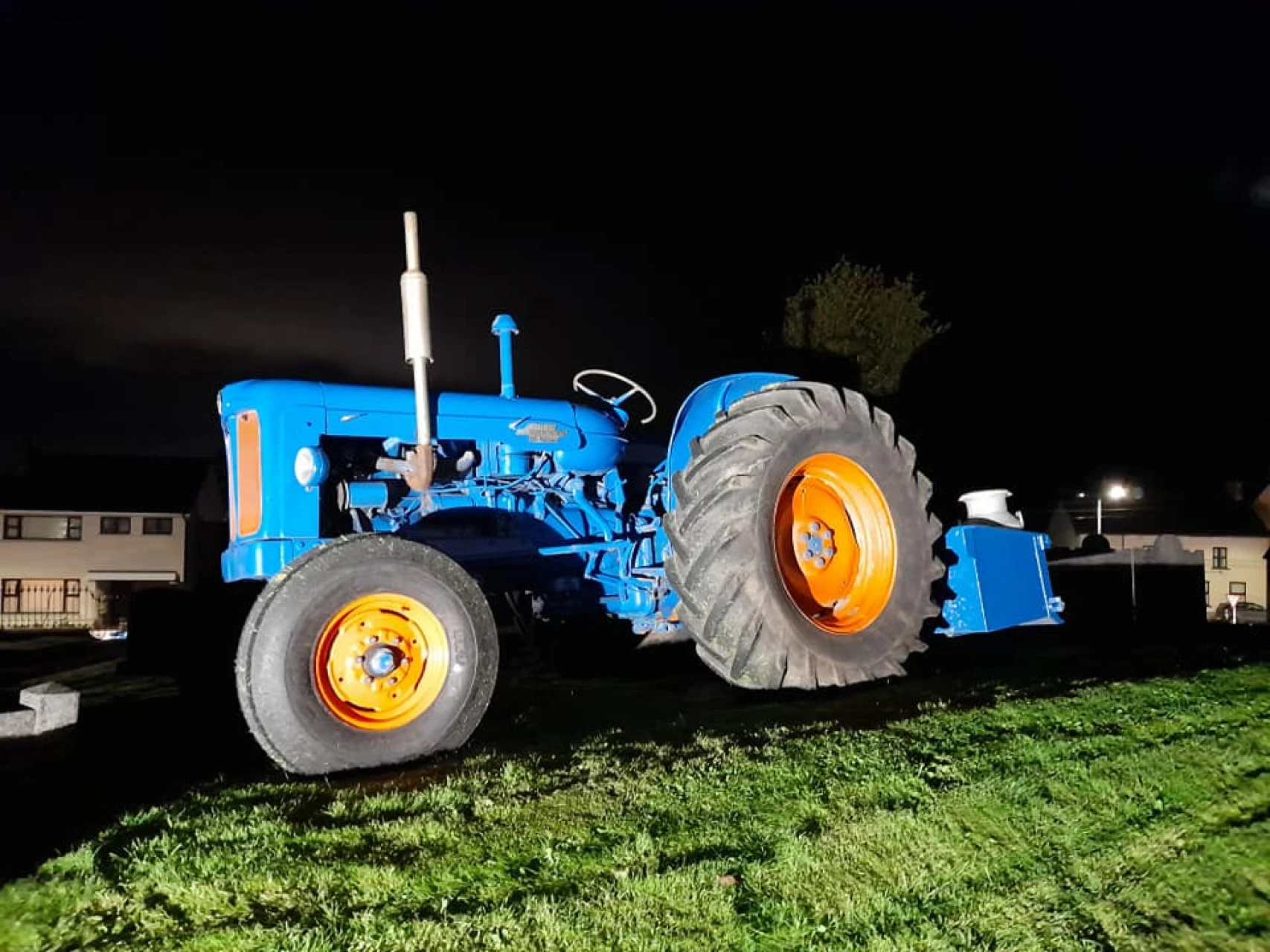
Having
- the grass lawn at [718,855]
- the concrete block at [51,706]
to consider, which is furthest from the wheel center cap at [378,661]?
the concrete block at [51,706]

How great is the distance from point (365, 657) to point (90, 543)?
3693 cm

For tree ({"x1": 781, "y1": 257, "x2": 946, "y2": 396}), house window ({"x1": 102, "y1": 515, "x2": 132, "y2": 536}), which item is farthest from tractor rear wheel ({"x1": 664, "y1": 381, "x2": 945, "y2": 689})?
house window ({"x1": 102, "y1": 515, "x2": 132, "y2": 536})

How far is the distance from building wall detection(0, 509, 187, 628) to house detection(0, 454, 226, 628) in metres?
0.03

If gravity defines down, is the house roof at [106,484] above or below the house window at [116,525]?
above

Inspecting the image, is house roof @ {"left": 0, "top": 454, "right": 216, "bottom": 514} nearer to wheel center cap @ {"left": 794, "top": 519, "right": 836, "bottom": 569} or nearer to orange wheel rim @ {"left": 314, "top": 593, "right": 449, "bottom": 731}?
wheel center cap @ {"left": 794, "top": 519, "right": 836, "bottom": 569}

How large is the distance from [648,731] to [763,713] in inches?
29.1

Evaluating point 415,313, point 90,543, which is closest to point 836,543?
point 415,313

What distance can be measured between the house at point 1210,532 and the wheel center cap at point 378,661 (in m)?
35.2

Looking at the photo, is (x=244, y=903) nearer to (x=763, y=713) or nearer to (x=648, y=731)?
(x=648, y=731)

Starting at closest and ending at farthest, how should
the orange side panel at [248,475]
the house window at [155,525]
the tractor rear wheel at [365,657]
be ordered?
the tractor rear wheel at [365,657] → the orange side panel at [248,475] → the house window at [155,525]

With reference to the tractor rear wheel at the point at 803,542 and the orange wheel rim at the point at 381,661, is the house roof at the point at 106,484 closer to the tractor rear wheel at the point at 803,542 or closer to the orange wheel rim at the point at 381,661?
the tractor rear wheel at the point at 803,542

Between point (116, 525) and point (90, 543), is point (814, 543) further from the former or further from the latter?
point (90, 543)

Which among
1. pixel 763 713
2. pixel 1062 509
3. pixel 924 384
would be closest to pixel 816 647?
pixel 763 713

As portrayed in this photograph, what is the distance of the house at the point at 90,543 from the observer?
3541cm
